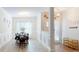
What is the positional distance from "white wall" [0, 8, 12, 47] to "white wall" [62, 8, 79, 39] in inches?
39.8

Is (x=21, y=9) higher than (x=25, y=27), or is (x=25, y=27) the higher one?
(x=21, y=9)

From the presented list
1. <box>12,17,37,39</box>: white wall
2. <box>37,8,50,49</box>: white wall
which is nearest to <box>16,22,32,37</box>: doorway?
<box>12,17,37,39</box>: white wall

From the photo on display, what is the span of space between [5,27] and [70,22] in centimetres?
120

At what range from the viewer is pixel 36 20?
2.74m

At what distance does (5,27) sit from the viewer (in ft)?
8.63

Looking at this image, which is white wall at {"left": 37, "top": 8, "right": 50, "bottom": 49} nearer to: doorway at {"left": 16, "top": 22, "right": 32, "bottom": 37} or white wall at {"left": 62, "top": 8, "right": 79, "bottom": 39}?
doorway at {"left": 16, "top": 22, "right": 32, "bottom": 37}

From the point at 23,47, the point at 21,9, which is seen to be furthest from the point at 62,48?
the point at 21,9

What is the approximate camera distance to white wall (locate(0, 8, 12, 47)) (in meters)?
2.61

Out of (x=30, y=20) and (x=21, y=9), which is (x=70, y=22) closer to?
(x=30, y=20)
